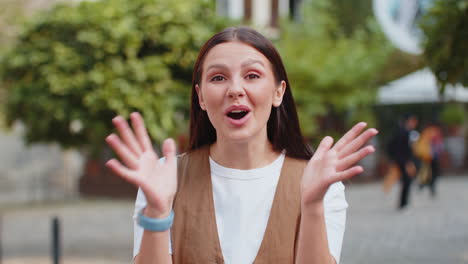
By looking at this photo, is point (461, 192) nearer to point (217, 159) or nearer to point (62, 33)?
point (62, 33)

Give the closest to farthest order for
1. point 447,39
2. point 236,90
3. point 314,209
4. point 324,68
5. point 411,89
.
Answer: point 314,209 < point 236,90 < point 447,39 < point 324,68 < point 411,89

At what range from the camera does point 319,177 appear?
2.29 meters

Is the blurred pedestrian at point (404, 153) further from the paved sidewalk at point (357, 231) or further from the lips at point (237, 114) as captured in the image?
the lips at point (237, 114)

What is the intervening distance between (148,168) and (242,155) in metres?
0.48

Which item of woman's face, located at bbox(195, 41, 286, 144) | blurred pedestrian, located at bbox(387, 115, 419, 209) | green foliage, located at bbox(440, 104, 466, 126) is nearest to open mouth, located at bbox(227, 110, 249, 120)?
woman's face, located at bbox(195, 41, 286, 144)

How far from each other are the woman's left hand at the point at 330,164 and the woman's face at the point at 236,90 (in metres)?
0.26

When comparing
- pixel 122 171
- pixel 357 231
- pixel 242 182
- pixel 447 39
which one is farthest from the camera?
pixel 357 231

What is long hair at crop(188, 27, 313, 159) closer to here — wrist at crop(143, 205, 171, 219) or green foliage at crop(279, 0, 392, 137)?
wrist at crop(143, 205, 171, 219)

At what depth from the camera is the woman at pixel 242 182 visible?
2.29 metres

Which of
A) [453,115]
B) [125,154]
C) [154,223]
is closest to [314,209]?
[154,223]

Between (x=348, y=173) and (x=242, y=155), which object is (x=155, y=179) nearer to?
(x=242, y=155)

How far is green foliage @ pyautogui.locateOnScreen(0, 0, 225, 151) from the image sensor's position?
8047 mm

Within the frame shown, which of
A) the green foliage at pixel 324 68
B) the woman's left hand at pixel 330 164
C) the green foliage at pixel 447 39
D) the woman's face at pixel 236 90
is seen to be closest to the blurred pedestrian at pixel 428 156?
the green foliage at pixel 324 68

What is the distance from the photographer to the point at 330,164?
7.49ft
